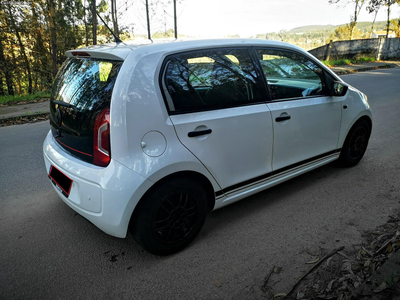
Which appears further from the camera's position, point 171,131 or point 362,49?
point 362,49

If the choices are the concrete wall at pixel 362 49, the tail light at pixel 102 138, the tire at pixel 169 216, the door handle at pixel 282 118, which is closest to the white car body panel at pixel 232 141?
the door handle at pixel 282 118

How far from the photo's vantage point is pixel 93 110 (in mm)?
2387

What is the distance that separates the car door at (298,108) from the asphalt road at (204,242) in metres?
0.53

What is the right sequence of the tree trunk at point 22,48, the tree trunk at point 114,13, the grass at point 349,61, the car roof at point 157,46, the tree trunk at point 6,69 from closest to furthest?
the car roof at point 157,46 → the tree trunk at point 114,13 → the tree trunk at point 22,48 → the tree trunk at point 6,69 → the grass at point 349,61

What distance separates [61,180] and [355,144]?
360 centimetres

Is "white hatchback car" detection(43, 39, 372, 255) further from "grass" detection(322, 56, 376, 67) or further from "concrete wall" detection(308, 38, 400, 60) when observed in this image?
"concrete wall" detection(308, 38, 400, 60)

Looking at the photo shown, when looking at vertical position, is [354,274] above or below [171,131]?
below

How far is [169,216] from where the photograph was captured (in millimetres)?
2543

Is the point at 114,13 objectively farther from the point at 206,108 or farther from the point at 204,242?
the point at 204,242

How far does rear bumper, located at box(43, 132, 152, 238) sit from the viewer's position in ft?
7.41


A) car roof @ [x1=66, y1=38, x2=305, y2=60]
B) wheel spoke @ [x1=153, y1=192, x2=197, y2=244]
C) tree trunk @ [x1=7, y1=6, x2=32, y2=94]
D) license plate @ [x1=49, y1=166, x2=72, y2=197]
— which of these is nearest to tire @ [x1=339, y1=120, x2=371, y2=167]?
car roof @ [x1=66, y1=38, x2=305, y2=60]

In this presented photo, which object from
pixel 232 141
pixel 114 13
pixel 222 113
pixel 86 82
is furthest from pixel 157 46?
pixel 114 13

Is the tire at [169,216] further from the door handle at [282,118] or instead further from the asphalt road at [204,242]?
the door handle at [282,118]

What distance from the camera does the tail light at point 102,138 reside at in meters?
2.29
